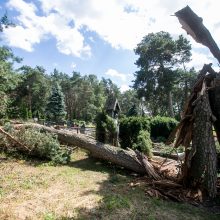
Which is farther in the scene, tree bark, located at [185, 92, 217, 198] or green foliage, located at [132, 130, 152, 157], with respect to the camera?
green foliage, located at [132, 130, 152, 157]

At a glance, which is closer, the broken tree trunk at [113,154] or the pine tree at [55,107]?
the broken tree trunk at [113,154]

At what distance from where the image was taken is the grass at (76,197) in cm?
633

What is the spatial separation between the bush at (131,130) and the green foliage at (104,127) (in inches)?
52.3

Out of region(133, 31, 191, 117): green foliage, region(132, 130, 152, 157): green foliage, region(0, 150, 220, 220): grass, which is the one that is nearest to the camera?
region(0, 150, 220, 220): grass

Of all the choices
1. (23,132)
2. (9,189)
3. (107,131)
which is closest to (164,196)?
(9,189)

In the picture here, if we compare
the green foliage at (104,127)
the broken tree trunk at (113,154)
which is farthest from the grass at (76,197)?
the green foliage at (104,127)

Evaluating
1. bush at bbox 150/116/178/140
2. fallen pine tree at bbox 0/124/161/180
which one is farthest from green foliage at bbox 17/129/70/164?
bush at bbox 150/116/178/140

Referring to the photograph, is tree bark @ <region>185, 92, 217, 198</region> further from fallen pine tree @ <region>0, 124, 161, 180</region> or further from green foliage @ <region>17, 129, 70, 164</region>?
green foliage @ <region>17, 129, 70, 164</region>

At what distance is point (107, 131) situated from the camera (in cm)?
1392

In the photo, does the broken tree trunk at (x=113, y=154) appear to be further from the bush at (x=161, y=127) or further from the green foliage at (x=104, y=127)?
the bush at (x=161, y=127)

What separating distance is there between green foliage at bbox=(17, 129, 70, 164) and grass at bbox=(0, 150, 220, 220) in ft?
3.45

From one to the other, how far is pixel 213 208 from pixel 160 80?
33329 mm

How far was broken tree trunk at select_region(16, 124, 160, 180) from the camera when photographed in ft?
34.0

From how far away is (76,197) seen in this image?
7.46 meters
